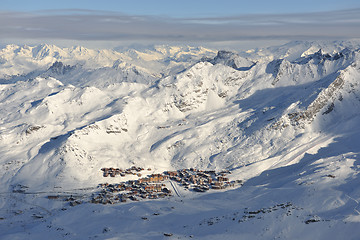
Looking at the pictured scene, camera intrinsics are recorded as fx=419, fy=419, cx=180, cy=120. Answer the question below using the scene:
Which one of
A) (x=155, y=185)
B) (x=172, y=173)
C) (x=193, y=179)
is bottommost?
(x=155, y=185)

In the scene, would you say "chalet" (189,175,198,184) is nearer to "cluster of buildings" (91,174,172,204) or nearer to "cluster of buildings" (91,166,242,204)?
"cluster of buildings" (91,166,242,204)

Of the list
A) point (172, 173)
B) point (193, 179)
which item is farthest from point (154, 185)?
point (172, 173)

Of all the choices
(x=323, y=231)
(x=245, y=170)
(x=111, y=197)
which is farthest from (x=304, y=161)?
(x=323, y=231)

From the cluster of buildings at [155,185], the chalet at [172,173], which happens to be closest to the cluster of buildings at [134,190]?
the cluster of buildings at [155,185]

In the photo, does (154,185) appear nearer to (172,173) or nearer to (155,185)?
(155,185)

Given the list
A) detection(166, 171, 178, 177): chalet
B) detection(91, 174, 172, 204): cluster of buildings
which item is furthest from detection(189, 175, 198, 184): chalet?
detection(91, 174, 172, 204): cluster of buildings

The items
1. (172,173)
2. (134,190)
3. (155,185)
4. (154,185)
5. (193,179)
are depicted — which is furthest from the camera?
(172,173)

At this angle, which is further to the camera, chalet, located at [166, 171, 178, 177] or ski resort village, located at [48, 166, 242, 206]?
chalet, located at [166, 171, 178, 177]

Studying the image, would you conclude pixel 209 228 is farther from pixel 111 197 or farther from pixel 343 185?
pixel 111 197

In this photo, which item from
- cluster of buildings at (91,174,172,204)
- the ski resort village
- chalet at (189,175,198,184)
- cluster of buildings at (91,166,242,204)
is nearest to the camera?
cluster of buildings at (91,174,172,204)

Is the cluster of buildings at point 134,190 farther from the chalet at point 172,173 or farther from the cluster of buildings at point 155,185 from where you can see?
the chalet at point 172,173
